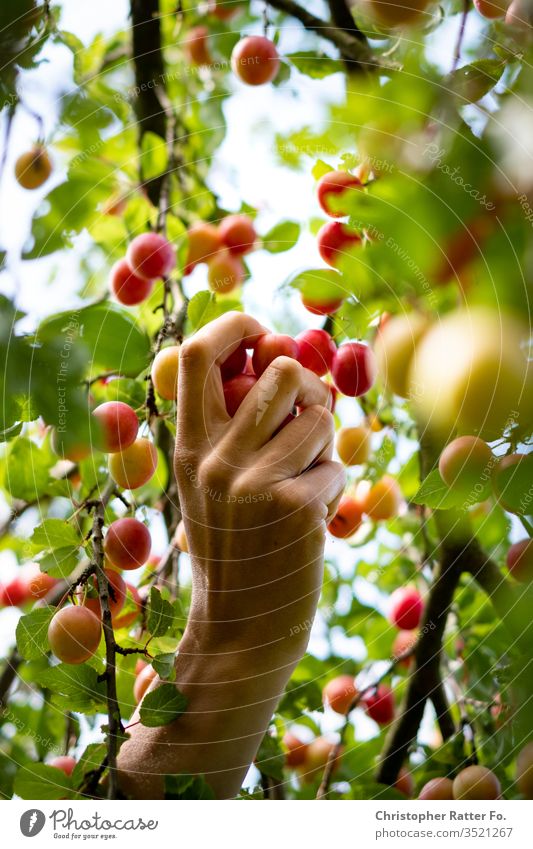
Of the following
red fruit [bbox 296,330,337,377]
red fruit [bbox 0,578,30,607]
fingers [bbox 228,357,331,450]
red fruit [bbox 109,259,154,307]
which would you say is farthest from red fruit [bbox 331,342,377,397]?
red fruit [bbox 0,578,30,607]

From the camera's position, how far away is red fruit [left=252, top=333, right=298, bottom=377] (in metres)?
0.61

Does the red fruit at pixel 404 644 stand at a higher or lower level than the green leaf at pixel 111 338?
lower

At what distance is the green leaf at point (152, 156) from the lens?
89 centimetres

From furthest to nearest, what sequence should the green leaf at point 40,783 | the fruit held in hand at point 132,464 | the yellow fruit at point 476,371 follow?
1. the fruit held in hand at point 132,464
2. the green leaf at point 40,783
3. the yellow fruit at point 476,371

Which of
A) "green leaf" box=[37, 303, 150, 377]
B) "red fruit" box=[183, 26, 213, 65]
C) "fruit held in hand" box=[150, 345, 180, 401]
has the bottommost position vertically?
"fruit held in hand" box=[150, 345, 180, 401]

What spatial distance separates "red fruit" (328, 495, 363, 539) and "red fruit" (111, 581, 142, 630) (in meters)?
0.21

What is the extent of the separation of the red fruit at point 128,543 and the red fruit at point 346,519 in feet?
0.70

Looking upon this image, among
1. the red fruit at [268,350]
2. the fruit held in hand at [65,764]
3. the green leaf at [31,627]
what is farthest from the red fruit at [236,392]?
the fruit held in hand at [65,764]

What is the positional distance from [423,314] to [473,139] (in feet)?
0.58

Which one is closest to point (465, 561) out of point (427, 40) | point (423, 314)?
point (423, 314)

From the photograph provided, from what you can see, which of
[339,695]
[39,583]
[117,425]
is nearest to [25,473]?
[39,583]

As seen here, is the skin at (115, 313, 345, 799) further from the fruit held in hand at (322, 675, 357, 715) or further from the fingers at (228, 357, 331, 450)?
the fruit held in hand at (322, 675, 357, 715)

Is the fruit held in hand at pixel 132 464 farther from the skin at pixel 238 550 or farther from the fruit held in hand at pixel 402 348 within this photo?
the fruit held in hand at pixel 402 348
